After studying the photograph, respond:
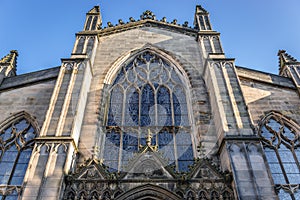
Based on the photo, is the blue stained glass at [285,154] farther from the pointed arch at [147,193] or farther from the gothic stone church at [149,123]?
the pointed arch at [147,193]

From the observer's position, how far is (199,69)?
43.1 feet

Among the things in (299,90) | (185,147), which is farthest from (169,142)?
(299,90)

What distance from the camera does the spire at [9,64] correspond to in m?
13.6

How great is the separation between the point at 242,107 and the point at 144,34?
7166 mm

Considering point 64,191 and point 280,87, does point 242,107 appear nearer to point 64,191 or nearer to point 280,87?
point 280,87

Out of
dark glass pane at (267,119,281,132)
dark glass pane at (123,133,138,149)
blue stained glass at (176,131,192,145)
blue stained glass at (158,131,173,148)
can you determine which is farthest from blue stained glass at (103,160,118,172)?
dark glass pane at (267,119,281,132)

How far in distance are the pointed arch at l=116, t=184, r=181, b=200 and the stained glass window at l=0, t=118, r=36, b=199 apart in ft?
12.2

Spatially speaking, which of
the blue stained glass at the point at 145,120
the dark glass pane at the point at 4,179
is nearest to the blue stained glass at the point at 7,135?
the dark glass pane at the point at 4,179

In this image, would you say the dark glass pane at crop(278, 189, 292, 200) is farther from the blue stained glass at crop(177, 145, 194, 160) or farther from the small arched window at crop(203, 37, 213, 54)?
the small arched window at crop(203, 37, 213, 54)

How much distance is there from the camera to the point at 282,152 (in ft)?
34.1

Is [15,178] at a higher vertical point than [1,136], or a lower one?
lower

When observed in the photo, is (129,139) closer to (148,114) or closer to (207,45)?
(148,114)

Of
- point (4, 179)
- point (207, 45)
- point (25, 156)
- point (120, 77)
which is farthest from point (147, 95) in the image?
point (4, 179)

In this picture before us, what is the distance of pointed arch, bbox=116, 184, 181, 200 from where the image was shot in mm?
8148
